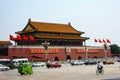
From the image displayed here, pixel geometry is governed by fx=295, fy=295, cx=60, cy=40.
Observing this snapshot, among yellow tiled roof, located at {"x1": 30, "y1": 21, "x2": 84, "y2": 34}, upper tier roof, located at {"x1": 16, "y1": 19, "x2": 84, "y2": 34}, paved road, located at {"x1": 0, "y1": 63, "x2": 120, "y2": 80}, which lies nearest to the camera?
paved road, located at {"x1": 0, "y1": 63, "x2": 120, "y2": 80}

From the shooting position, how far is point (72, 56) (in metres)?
77.2


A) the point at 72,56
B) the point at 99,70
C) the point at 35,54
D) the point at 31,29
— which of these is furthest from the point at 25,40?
the point at 99,70

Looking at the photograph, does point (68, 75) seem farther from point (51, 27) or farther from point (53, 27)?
point (53, 27)

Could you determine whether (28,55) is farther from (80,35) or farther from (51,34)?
(80,35)

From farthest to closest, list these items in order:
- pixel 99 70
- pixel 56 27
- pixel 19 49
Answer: pixel 56 27 < pixel 19 49 < pixel 99 70

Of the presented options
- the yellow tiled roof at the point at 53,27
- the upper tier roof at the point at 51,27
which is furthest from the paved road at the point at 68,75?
the yellow tiled roof at the point at 53,27

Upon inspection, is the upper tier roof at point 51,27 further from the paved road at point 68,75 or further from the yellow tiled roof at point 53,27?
the paved road at point 68,75

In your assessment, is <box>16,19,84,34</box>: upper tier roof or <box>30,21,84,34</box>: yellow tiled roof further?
<box>30,21,84,34</box>: yellow tiled roof

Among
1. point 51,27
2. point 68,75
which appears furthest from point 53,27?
point 68,75

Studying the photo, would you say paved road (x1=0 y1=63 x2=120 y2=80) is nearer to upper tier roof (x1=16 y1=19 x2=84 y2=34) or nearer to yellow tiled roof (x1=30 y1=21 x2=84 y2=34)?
upper tier roof (x1=16 y1=19 x2=84 y2=34)

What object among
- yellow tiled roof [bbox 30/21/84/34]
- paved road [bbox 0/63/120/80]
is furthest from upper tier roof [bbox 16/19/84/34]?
paved road [bbox 0/63/120/80]

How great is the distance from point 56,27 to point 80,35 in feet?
28.2

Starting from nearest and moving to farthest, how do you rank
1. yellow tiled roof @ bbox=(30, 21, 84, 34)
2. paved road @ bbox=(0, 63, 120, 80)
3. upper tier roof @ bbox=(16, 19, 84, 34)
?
paved road @ bbox=(0, 63, 120, 80)
upper tier roof @ bbox=(16, 19, 84, 34)
yellow tiled roof @ bbox=(30, 21, 84, 34)

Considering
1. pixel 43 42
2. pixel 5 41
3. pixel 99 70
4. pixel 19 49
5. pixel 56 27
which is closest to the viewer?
pixel 99 70
